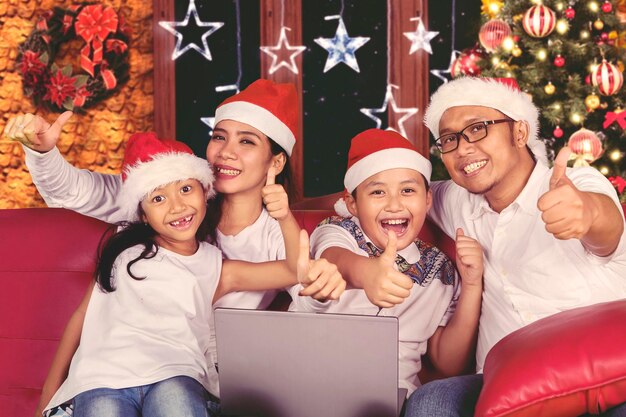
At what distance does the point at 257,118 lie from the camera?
1902 mm

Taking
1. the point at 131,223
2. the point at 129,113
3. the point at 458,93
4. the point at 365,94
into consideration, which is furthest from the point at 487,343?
the point at 129,113

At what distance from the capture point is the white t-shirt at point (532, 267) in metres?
1.49

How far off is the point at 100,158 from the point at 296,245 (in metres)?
3.84

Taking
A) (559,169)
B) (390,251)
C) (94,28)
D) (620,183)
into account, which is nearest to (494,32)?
(620,183)

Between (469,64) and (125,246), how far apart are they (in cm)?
269

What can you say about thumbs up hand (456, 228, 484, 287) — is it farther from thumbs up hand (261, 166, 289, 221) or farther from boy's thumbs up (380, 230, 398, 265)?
thumbs up hand (261, 166, 289, 221)

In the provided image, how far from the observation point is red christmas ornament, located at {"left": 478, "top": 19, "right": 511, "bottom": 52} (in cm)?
353

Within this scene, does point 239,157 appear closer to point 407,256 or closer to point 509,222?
point 407,256

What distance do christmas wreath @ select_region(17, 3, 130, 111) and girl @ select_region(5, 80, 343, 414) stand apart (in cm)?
323

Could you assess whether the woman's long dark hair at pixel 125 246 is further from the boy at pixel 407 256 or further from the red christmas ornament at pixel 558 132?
the red christmas ornament at pixel 558 132

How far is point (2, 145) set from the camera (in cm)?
510

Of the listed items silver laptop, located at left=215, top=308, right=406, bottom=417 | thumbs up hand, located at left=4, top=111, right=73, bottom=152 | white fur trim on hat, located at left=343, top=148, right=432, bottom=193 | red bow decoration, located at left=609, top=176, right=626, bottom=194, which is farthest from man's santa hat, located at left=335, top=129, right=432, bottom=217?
red bow decoration, located at left=609, top=176, right=626, bottom=194

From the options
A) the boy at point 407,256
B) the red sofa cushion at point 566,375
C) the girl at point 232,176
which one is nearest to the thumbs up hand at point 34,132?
the girl at point 232,176

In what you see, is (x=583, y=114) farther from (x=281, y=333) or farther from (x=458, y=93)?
(x=281, y=333)
